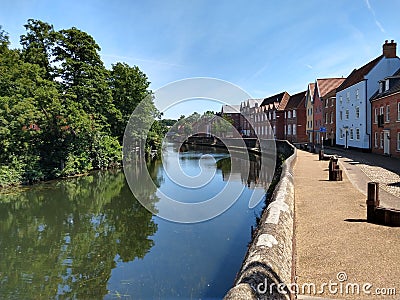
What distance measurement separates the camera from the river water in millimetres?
7812

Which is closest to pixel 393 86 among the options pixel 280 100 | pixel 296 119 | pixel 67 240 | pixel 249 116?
pixel 67 240

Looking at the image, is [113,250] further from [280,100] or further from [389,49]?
[280,100]

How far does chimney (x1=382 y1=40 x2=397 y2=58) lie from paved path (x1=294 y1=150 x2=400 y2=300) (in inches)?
1061

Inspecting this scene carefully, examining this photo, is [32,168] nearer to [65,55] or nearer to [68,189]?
[68,189]

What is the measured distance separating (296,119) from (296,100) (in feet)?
15.0

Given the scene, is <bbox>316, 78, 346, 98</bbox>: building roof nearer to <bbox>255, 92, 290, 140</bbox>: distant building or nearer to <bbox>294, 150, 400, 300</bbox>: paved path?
<bbox>255, 92, 290, 140</bbox>: distant building

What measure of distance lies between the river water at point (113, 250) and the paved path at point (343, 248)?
2387 mm

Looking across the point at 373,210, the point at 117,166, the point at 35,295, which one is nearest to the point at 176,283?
the point at 35,295

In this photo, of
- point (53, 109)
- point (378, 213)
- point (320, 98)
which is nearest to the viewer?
point (378, 213)

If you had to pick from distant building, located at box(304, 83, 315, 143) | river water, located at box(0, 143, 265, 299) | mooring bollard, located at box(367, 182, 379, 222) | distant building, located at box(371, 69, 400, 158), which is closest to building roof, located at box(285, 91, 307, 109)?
distant building, located at box(304, 83, 315, 143)

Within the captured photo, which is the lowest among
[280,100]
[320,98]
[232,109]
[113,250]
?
[113,250]

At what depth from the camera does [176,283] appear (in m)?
7.92

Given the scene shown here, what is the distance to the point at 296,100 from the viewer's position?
6025 cm

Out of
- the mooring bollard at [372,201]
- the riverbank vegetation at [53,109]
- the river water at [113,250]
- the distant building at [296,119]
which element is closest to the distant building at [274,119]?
the distant building at [296,119]
